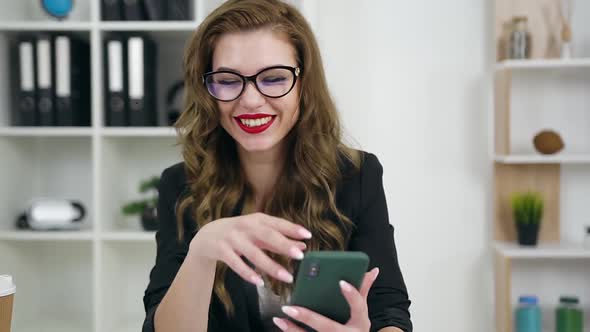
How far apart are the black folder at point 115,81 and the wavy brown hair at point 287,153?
3.11 ft

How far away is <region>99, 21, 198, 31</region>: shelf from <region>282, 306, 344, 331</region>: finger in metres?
1.50

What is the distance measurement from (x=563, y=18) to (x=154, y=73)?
1.60m

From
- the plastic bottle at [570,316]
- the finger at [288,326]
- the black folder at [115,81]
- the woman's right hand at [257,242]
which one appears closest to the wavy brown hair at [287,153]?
the finger at [288,326]

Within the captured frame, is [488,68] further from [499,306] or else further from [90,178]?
[90,178]

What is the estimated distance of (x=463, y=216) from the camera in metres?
2.67

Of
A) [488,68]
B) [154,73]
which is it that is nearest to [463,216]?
[488,68]

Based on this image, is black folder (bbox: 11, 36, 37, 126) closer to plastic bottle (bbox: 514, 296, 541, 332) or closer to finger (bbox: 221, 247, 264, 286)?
finger (bbox: 221, 247, 264, 286)

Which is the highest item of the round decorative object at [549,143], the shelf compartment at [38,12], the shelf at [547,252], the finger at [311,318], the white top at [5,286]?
the shelf compartment at [38,12]

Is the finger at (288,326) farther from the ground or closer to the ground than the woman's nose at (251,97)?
closer to the ground

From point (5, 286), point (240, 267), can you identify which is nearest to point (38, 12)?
point (5, 286)

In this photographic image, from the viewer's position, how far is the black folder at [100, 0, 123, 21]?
7.51ft

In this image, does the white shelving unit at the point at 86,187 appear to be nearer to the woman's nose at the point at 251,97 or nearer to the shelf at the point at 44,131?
the shelf at the point at 44,131

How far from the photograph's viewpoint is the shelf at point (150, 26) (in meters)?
2.24

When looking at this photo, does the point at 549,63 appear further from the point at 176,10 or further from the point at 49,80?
the point at 49,80
